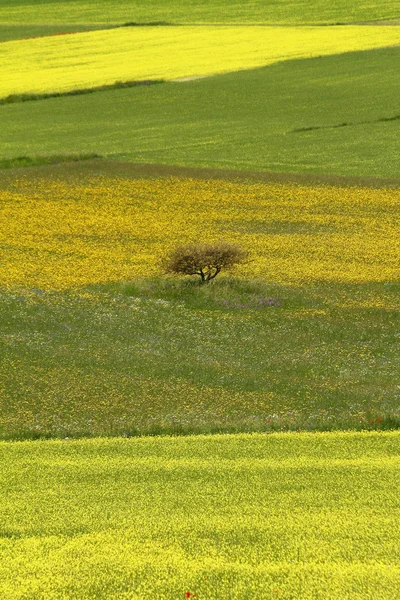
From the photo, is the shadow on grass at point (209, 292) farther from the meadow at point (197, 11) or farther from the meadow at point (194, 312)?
the meadow at point (197, 11)

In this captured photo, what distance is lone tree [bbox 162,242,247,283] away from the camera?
2789 centimetres

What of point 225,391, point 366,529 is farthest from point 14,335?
point 366,529

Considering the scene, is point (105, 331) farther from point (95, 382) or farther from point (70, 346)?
point (95, 382)

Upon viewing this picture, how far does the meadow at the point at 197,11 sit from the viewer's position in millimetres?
105312

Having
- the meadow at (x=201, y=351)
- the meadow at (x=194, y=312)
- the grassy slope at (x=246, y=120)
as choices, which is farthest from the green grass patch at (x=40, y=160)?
the meadow at (x=194, y=312)

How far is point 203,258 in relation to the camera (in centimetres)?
2805

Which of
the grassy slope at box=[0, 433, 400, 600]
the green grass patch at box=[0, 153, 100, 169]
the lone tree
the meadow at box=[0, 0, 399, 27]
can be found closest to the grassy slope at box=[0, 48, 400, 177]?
the green grass patch at box=[0, 153, 100, 169]

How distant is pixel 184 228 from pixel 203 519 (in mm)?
25830

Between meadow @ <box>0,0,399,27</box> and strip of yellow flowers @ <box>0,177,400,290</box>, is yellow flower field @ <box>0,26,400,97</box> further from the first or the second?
strip of yellow flowers @ <box>0,177,400,290</box>

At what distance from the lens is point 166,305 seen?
26.1 metres

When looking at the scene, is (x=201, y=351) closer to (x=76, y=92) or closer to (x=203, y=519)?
(x=203, y=519)

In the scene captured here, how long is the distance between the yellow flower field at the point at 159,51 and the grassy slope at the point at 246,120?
427 cm

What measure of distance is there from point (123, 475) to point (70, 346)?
9948mm

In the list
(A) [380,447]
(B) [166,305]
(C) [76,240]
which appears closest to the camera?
(A) [380,447]
